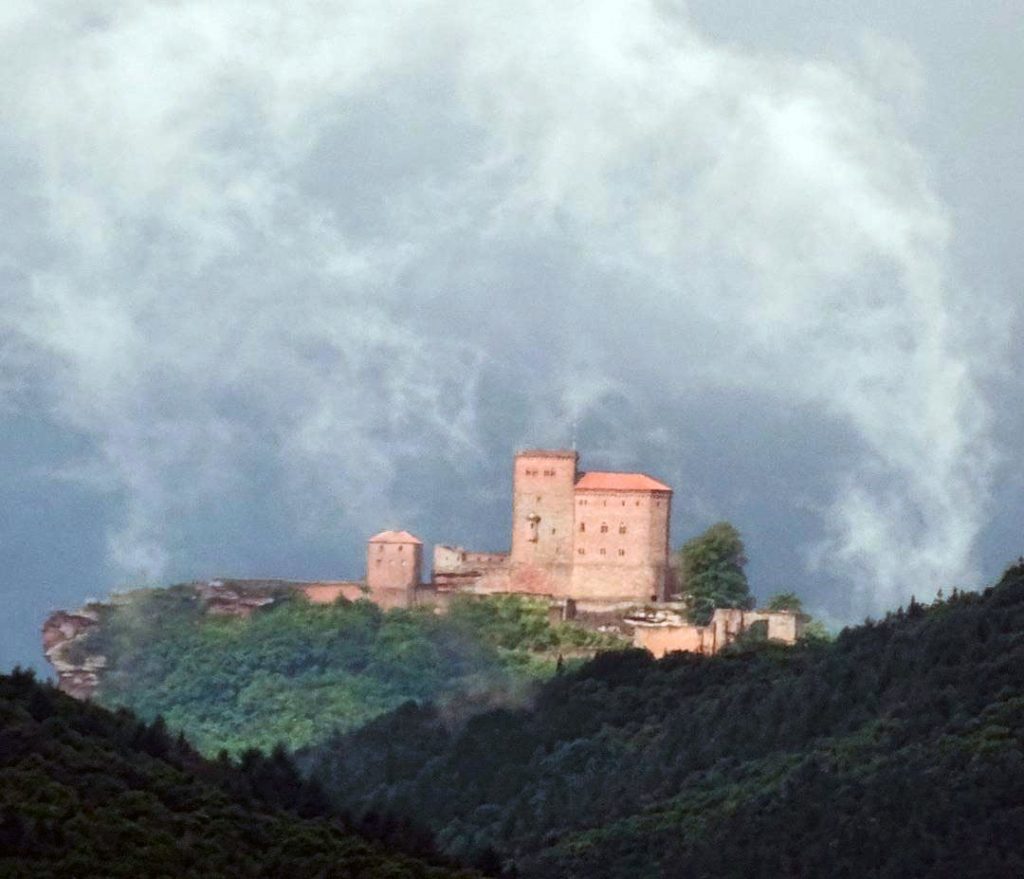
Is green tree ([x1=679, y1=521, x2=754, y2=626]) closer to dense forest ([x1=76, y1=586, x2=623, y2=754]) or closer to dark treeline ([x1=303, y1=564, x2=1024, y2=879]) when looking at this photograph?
dense forest ([x1=76, y1=586, x2=623, y2=754])

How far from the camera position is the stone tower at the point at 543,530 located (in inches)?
4584

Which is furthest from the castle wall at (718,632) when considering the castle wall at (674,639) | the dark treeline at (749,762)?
the dark treeline at (749,762)

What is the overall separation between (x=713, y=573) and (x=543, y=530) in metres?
4.18

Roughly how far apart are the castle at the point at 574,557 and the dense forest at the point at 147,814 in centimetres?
4881

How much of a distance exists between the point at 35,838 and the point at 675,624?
55948 mm

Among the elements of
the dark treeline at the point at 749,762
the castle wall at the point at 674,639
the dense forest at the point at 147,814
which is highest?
the castle wall at the point at 674,639

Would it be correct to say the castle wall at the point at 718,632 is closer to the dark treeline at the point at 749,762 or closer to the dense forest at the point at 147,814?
the dark treeline at the point at 749,762

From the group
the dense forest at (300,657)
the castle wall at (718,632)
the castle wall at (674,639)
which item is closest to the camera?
the castle wall at (718,632)

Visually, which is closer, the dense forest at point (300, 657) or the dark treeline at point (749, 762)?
the dark treeline at point (749, 762)

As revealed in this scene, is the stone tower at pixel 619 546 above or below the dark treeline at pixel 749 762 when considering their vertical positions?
above

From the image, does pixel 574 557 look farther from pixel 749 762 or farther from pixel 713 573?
pixel 749 762

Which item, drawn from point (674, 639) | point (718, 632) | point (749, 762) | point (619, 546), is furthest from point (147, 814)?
point (619, 546)

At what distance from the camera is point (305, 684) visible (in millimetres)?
118688

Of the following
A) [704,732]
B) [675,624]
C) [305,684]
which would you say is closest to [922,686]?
[704,732]
